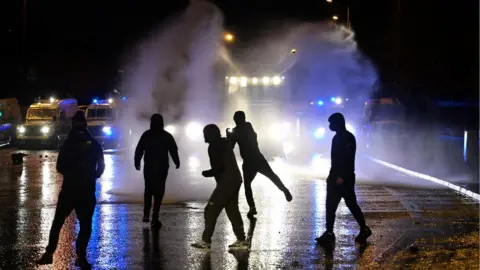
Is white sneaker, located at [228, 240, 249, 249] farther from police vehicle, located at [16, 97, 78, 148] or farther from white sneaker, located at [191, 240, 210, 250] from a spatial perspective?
police vehicle, located at [16, 97, 78, 148]

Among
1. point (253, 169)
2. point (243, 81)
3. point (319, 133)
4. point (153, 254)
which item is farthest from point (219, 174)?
point (319, 133)

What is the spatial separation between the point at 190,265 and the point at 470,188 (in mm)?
11147

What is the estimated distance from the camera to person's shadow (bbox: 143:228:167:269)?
8625 mm

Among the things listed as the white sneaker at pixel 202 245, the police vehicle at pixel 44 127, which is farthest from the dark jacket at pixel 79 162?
the police vehicle at pixel 44 127

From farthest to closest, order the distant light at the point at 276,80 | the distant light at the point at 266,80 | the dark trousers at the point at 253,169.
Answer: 1. the distant light at the point at 276,80
2. the distant light at the point at 266,80
3. the dark trousers at the point at 253,169

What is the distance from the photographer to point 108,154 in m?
31.9

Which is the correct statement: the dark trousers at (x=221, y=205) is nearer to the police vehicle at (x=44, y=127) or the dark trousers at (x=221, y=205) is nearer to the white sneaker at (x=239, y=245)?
the white sneaker at (x=239, y=245)

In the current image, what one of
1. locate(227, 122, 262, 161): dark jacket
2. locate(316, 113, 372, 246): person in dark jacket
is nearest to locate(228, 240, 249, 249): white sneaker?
locate(316, 113, 372, 246): person in dark jacket

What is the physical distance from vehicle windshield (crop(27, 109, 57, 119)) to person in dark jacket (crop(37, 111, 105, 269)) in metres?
30.2

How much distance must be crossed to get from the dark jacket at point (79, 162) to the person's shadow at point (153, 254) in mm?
1153

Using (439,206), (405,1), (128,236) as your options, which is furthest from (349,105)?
(128,236)

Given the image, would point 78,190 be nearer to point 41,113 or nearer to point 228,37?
point 228,37

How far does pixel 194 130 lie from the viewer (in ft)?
117

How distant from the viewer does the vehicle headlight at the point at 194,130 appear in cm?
3544
